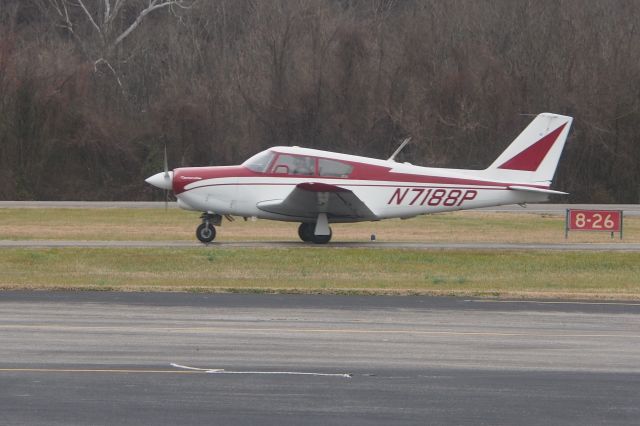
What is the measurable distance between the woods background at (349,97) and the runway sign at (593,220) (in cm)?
1847

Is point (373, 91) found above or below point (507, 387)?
above

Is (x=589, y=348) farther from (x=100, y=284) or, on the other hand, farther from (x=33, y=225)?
(x=33, y=225)

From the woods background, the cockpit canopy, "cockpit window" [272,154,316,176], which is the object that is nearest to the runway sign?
the cockpit canopy

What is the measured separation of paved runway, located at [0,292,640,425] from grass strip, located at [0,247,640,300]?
231 cm

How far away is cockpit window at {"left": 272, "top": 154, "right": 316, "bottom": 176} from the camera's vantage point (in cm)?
2519

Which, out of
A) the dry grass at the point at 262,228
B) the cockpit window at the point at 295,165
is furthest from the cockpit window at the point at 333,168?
the dry grass at the point at 262,228

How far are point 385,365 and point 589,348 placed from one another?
274 centimetres

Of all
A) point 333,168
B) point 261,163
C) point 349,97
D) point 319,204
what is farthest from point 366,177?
point 349,97

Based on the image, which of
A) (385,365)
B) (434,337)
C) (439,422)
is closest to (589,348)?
(434,337)

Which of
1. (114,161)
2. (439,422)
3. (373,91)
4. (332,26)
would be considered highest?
(332,26)

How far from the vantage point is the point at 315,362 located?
11664mm

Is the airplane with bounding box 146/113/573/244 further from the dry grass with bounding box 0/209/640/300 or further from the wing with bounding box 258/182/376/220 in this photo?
the dry grass with bounding box 0/209/640/300

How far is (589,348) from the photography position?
41.9 ft

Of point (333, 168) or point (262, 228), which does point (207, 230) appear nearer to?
point (333, 168)
